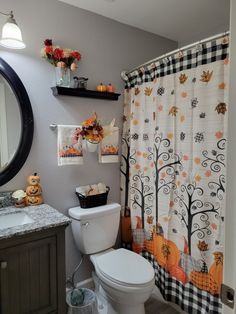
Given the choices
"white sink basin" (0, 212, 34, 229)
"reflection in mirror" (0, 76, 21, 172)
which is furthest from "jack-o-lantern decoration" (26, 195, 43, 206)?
"reflection in mirror" (0, 76, 21, 172)

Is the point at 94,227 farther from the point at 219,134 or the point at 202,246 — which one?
the point at 219,134

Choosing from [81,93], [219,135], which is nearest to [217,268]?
[219,135]

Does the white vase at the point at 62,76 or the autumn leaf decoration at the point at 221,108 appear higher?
the white vase at the point at 62,76

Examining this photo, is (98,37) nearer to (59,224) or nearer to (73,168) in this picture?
(73,168)

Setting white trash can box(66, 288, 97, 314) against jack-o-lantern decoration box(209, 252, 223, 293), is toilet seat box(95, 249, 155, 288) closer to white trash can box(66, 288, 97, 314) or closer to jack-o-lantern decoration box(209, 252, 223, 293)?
A: white trash can box(66, 288, 97, 314)

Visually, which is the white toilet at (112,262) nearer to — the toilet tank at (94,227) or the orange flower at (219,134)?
the toilet tank at (94,227)

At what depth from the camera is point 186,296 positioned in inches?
70.4

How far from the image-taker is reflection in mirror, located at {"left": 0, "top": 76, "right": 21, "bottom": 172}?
171 centimetres

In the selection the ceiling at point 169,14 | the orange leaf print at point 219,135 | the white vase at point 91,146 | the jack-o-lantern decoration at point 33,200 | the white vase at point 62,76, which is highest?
the ceiling at point 169,14

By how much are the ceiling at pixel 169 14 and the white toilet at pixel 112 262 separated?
170 cm

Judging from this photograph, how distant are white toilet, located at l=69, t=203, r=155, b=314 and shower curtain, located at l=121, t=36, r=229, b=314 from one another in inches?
11.8

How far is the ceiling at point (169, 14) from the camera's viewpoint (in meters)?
1.89

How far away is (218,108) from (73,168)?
4.10ft

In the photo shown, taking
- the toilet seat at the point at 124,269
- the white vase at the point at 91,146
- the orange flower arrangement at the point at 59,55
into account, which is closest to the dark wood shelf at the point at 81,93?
the orange flower arrangement at the point at 59,55
